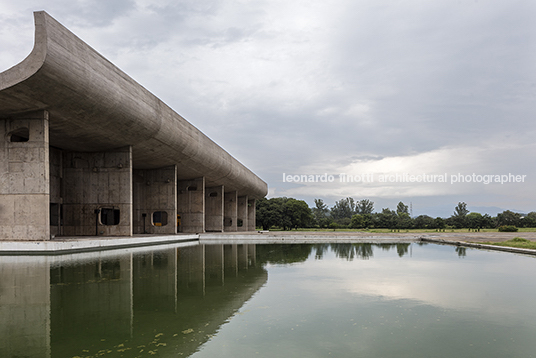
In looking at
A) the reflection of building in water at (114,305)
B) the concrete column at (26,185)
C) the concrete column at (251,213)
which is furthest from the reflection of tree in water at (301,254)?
the concrete column at (251,213)

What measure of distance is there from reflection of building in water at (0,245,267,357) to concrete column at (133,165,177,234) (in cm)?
1996

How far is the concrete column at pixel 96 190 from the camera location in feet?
86.7

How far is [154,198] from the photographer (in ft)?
113

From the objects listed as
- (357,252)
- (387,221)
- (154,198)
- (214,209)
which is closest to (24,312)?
(357,252)

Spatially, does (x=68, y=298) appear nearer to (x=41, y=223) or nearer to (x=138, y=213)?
(x=41, y=223)

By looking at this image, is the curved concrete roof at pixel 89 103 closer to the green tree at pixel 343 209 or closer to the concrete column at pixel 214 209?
the concrete column at pixel 214 209

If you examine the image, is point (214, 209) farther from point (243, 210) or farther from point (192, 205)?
point (243, 210)

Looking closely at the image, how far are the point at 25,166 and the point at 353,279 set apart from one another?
54.4 feet

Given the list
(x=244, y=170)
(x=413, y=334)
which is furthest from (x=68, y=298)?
(x=244, y=170)

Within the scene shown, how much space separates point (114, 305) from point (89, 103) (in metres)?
14.1

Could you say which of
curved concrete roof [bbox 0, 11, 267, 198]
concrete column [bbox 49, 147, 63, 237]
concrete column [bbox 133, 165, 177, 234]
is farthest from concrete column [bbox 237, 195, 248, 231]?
concrete column [bbox 49, 147, 63, 237]

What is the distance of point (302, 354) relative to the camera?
17.0 feet

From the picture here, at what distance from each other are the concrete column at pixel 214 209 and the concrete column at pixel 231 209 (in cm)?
735

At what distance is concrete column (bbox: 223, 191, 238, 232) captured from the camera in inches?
2179
